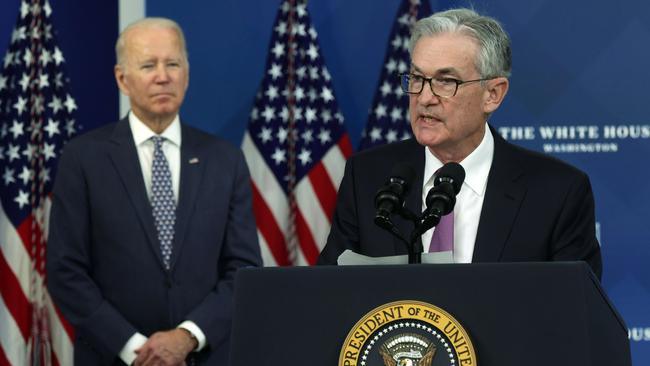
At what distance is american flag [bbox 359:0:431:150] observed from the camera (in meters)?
5.68

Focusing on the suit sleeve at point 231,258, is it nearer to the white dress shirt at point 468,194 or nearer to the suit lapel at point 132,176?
the suit lapel at point 132,176

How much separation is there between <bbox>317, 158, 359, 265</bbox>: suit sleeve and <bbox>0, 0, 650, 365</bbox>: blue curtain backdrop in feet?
8.83

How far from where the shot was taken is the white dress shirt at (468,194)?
306 centimetres

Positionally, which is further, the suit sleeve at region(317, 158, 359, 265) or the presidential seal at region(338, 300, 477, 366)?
the suit sleeve at region(317, 158, 359, 265)

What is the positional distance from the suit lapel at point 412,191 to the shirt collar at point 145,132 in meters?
1.62

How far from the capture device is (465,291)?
2188 mm

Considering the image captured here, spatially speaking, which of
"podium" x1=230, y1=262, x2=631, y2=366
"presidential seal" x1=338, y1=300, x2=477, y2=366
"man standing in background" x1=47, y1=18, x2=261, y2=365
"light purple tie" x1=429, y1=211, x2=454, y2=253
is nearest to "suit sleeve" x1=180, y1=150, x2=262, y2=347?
"man standing in background" x1=47, y1=18, x2=261, y2=365

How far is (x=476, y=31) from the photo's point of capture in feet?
10.1

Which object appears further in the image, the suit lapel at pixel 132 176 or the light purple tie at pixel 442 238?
the suit lapel at pixel 132 176

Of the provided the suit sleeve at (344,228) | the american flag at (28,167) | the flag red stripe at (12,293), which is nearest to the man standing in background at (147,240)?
the american flag at (28,167)

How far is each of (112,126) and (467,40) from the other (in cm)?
206

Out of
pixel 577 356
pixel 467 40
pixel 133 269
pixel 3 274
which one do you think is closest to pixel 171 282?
pixel 133 269

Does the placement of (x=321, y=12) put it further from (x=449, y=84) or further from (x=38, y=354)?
(x=449, y=84)

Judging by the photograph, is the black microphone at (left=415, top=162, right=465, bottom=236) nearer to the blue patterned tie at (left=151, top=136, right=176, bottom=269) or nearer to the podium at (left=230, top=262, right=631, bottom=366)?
the podium at (left=230, top=262, right=631, bottom=366)
